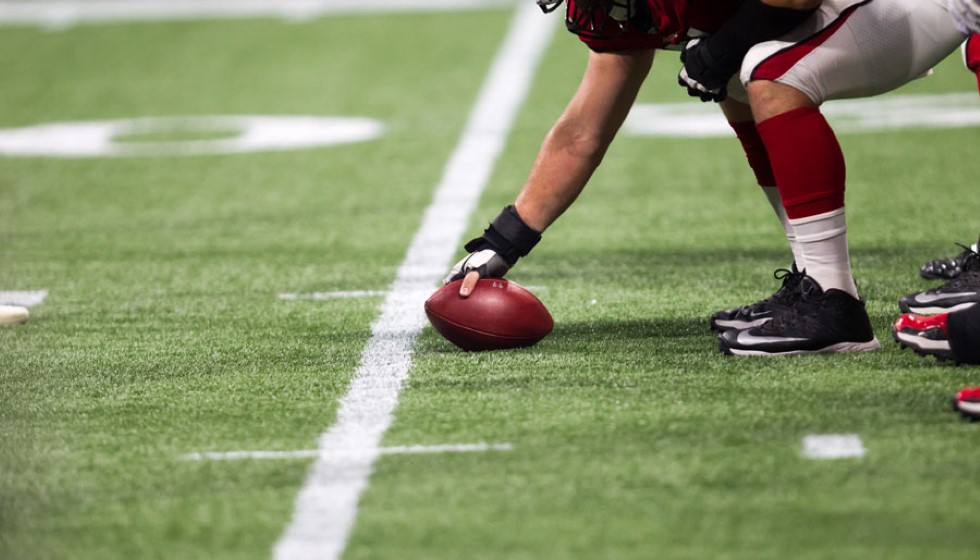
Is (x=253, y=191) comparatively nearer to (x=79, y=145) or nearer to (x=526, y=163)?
(x=526, y=163)

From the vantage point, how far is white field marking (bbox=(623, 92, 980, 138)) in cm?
727

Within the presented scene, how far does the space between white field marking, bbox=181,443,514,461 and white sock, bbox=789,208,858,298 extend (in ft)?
3.35

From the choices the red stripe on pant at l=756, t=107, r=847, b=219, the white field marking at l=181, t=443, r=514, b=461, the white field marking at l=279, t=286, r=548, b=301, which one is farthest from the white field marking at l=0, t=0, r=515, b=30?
the white field marking at l=181, t=443, r=514, b=461

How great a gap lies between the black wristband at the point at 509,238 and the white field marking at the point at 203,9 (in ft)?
31.2

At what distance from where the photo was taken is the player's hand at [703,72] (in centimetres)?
354

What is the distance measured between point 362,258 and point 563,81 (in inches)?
170

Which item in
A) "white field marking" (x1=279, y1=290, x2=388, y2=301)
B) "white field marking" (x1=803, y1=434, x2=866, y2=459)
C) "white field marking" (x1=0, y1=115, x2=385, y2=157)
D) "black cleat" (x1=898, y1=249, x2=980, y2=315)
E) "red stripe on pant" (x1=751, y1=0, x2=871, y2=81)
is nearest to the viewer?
"white field marking" (x1=803, y1=434, x2=866, y2=459)

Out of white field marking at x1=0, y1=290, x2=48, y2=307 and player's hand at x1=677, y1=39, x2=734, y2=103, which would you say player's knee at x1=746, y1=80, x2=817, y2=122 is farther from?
white field marking at x1=0, y1=290, x2=48, y2=307

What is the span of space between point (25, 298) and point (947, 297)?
270 centimetres

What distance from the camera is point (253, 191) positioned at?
634 cm

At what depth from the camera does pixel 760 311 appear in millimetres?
3771

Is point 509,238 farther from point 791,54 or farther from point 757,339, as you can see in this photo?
point 791,54

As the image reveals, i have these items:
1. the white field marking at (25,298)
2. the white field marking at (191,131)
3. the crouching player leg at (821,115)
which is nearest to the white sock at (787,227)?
the crouching player leg at (821,115)

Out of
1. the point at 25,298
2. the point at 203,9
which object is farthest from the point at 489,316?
the point at 203,9
